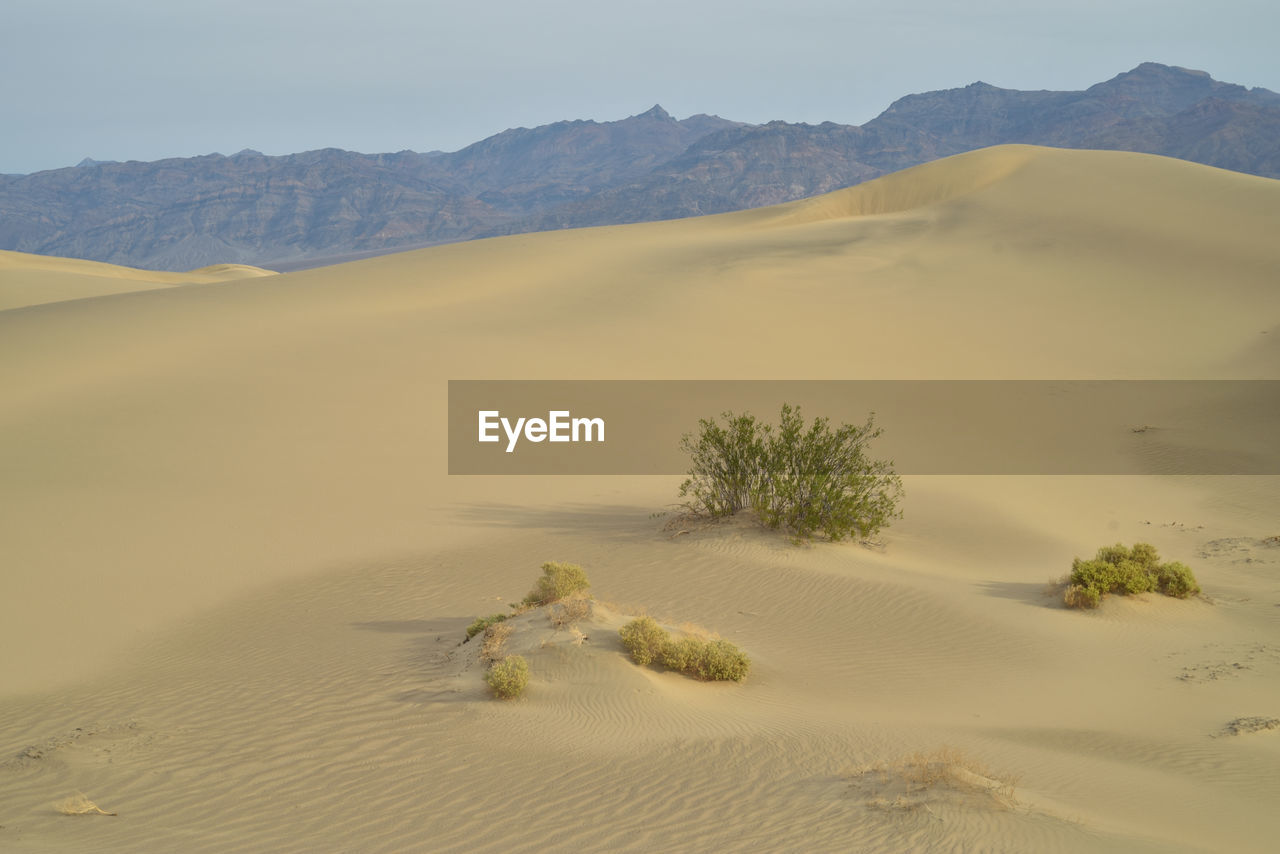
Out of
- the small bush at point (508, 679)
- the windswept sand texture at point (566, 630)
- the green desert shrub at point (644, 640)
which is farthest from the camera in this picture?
the green desert shrub at point (644, 640)

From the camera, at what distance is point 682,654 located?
28.2ft

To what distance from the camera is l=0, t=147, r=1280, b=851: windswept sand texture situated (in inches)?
246

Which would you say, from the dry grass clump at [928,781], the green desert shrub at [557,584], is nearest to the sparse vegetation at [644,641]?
the green desert shrub at [557,584]

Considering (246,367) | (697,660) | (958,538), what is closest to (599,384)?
(246,367)

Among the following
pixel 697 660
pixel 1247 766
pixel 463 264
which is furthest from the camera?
pixel 463 264

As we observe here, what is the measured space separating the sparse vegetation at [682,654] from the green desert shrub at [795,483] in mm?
4529

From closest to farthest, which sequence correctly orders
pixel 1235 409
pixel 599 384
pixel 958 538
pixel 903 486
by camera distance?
pixel 958 538
pixel 903 486
pixel 1235 409
pixel 599 384

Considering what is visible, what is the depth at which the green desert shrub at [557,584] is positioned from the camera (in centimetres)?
988

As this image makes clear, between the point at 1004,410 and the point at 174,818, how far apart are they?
1811cm

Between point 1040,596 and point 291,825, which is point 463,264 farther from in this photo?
point 291,825

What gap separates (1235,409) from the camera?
1994 cm

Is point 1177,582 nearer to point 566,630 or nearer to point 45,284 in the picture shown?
point 566,630

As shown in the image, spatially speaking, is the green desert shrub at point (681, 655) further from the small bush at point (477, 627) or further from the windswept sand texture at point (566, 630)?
the small bush at point (477, 627)
